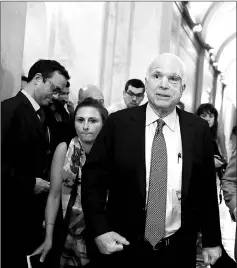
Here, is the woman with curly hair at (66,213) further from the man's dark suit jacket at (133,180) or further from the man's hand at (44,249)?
the man's dark suit jacket at (133,180)

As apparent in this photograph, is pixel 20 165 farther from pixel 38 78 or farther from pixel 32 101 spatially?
pixel 38 78

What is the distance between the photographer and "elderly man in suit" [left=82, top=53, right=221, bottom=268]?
2.54m

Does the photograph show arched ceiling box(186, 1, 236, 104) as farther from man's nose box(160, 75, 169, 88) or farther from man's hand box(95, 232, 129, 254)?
man's hand box(95, 232, 129, 254)

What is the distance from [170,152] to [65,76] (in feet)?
4.50

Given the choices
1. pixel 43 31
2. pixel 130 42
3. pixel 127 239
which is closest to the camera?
pixel 127 239

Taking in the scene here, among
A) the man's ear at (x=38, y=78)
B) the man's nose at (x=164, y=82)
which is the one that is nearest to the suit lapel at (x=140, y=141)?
the man's nose at (x=164, y=82)

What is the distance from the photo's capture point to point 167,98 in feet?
8.75

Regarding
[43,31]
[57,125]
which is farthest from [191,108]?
[57,125]

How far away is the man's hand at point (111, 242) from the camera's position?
247 cm

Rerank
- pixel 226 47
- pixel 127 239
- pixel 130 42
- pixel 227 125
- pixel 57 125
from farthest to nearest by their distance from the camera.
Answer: pixel 227 125 → pixel 226 47 → pixel 130 42 → pixel 57 125 → pixel 127 239

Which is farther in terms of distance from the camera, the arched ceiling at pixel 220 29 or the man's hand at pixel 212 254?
the arched ceiling at pixel 220 29

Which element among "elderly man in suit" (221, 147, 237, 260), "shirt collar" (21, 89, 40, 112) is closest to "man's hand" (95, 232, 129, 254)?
"elderly man in suit" (221, 147, 237, 260)

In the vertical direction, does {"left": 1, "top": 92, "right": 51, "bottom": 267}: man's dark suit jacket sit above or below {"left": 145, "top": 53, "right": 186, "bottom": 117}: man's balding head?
below

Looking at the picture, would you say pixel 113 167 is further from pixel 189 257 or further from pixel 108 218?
pixel 189 257
